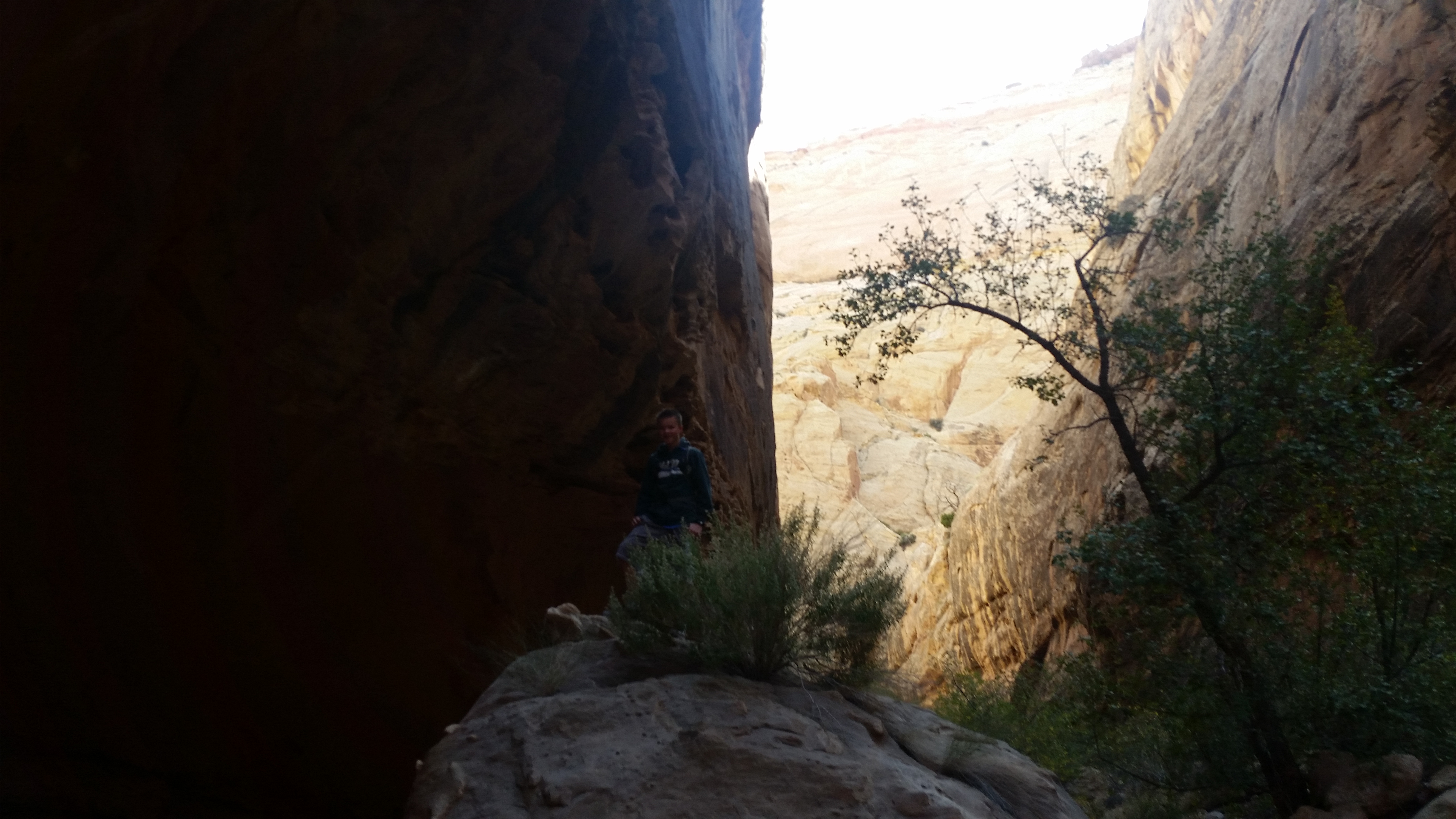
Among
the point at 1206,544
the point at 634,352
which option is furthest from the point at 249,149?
the point at 1206,544

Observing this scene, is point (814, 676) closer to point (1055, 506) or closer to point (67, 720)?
point (67, 720)

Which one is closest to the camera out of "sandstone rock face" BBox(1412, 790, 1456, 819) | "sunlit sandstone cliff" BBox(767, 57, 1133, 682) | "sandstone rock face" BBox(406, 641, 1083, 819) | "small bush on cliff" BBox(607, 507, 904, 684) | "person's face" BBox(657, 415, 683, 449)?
"sandstone rock face" BBox(406, 641, 1083, 819)

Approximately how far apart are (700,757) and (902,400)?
3514 cm

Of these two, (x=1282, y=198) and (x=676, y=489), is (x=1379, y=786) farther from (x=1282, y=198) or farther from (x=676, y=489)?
(x=1282, y=198)

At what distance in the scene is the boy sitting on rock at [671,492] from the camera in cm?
648

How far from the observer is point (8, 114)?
19.8 ft

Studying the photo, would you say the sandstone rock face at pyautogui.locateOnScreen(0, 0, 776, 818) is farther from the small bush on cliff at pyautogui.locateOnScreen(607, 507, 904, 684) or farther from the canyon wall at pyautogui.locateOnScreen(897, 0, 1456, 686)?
the canyon wall at pyautogui.locateOnScreen(897, 0, 1456, 686)

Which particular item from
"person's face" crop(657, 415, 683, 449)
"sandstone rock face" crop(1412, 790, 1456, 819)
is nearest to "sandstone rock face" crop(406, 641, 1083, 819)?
"person's face" crop(657, 415, 683, 449)

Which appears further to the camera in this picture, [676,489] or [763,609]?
[676,489]

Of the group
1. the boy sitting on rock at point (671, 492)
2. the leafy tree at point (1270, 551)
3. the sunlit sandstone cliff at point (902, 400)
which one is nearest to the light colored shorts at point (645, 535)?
the boy sitting on rock at point (671, 492)

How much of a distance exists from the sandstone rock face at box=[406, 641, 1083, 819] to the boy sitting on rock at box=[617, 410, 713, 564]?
1548 millimetres

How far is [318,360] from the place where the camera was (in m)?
7.65

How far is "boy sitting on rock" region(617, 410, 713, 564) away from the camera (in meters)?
6.48

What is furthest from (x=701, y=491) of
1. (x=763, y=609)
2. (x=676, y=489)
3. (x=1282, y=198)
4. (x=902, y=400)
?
(x=902, y=400)
